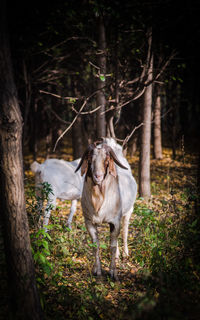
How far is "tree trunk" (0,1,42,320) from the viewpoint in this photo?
2396 mm

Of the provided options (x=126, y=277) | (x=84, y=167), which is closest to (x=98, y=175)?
(x=84, y=167)

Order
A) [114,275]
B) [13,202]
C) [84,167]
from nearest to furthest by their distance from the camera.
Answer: [13,202]
[84,167]
[114,275]

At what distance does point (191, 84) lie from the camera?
2191 centimetres

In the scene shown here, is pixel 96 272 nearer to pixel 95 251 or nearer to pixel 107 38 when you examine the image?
pixel 95 251

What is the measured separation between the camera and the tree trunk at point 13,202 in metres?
2.40

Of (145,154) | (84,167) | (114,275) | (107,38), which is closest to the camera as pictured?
(84,167)

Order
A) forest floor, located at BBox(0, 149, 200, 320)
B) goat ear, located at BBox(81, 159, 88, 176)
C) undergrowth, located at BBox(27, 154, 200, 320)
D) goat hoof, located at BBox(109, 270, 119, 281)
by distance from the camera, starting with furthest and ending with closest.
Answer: goat hoof, located at BBox(109, 270, 119, 281), goat ear, located at BBox(81, 159, 88, 176), undergrowth, located at BBox(27, 154, 200, 320), forest floor, located at BBox(0, 149, 200, 320)

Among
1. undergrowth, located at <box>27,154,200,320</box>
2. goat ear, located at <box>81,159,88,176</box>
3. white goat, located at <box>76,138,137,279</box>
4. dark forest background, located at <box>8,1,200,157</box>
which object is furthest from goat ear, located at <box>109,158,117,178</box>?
dark forest background, located at <box>8,1,200,157</box>

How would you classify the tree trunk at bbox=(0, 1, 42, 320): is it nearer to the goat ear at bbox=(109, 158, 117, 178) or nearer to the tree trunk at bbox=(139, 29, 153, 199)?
the goat ear at bbox=(109, 158, 117, 178)

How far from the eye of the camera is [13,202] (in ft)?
8.38

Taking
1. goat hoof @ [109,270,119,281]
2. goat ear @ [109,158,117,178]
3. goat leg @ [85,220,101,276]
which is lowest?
goat hoof @ [109,270,119,281]

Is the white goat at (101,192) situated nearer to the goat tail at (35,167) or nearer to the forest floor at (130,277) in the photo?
the forest floor at (130,277)

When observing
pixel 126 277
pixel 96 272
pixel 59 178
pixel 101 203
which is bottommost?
pixel 126 277

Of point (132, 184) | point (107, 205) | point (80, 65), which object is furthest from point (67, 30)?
point (107, 205)
